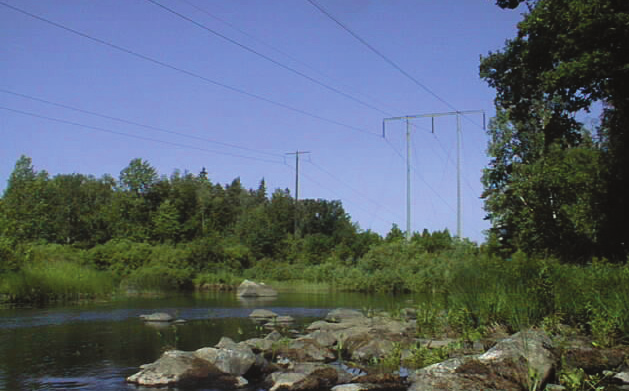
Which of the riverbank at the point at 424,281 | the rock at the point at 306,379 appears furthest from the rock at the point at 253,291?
the rock at the point at 306,379

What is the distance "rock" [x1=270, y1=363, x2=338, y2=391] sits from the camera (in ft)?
32.3

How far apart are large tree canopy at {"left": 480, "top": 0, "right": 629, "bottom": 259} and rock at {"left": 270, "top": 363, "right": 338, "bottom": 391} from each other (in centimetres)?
1099

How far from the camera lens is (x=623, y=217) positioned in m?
20.2

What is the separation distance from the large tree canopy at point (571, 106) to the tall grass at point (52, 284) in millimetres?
21863

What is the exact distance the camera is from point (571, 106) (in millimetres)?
20391

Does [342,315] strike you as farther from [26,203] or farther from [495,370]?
[26,203]

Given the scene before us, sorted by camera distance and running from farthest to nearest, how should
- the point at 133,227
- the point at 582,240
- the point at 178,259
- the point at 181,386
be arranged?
the point at 133,227, the point at 178,259, the point at 582,240, the point at 181,386

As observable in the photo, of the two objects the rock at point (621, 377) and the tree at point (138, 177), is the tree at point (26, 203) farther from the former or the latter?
the rock at point (621, 377)

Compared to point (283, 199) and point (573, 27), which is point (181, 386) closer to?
point (573, 27)

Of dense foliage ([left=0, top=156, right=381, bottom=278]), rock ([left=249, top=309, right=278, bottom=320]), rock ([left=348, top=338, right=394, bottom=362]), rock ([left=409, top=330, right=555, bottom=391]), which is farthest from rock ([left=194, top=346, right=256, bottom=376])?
dense foliage ([left=0, top=156, right=381, bottom=278])

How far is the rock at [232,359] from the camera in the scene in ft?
35.5

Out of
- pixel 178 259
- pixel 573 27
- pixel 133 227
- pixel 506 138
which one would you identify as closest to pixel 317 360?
pixel 573 27

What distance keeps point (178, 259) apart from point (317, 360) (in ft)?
118

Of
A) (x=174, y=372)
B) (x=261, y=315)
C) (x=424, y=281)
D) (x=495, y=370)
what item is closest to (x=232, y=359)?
(x=174, y=372)
